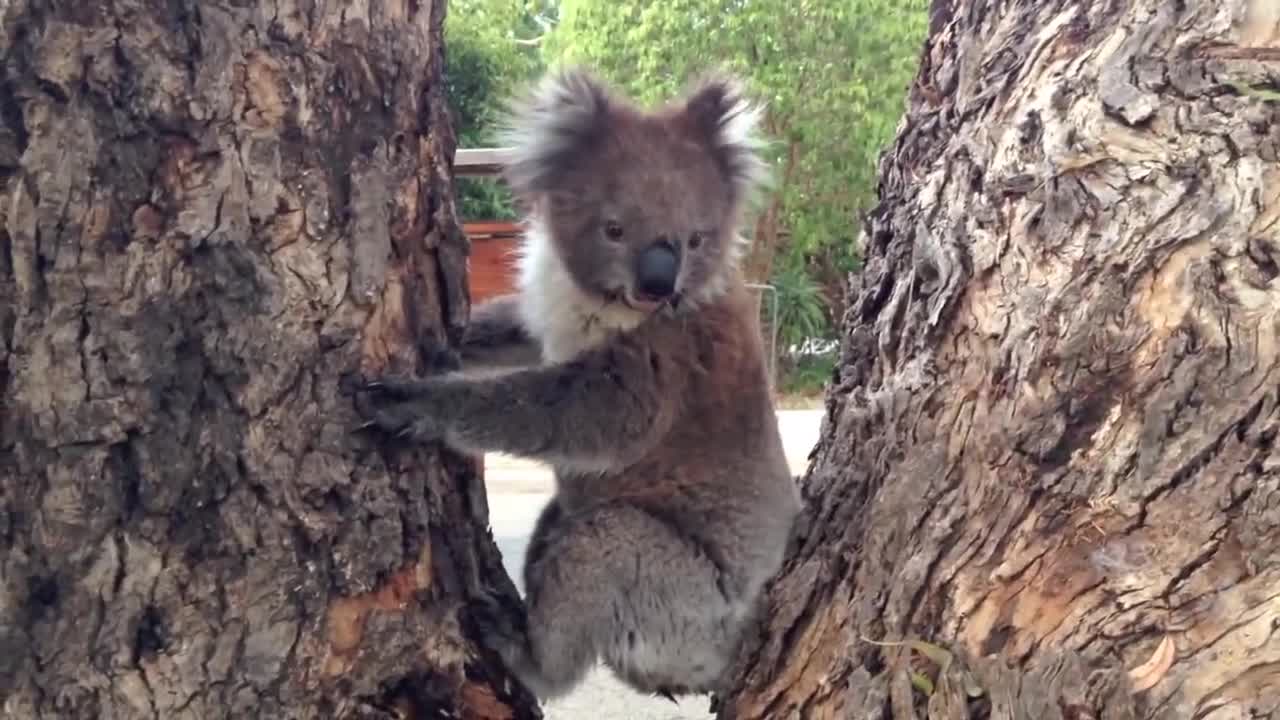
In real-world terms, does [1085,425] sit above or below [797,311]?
above

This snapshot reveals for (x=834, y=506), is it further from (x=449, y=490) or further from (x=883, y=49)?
(x=883, y=49)

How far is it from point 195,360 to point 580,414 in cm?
108

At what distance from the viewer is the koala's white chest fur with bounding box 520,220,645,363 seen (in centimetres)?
290

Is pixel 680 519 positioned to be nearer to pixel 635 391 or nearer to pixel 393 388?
pixel 635 391

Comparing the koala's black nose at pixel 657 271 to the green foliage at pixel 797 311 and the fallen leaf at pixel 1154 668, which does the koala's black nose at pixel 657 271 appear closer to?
the fallen leaf at pixel 1154 668

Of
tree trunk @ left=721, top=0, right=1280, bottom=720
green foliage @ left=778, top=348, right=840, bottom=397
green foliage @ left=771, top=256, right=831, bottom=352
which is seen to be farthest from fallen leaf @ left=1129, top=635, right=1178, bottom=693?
green foliage @ left=771, top=256, right=831, bottom=352

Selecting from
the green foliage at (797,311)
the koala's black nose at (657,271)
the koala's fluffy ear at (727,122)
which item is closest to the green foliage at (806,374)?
the green foliage at (797,311)

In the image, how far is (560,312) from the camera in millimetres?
2977

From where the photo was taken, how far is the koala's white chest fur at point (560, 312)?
9.53 ft

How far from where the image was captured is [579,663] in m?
2.57

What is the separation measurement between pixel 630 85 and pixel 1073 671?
1533cm

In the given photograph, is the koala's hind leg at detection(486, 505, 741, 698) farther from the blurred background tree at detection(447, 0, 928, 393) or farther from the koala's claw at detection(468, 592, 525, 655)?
the blurred background tree at detection(447, 0, 928, 393)

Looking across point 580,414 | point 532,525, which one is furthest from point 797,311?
point 580,414

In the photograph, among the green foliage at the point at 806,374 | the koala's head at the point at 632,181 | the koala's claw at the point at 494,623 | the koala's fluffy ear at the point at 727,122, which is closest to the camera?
the koala's claw at the point at 494,623
